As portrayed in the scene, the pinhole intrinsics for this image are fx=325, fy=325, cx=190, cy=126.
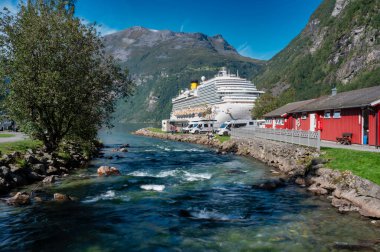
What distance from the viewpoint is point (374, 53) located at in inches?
5172

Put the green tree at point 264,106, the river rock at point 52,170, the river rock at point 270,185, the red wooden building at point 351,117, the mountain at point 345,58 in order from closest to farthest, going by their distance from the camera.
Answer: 1. the river rock at point 270,185
2. the river rock at point 52,170
3. the red wooden building at point 351,117
4. the green tree at point 264,106
5. the mountain at point 345,58

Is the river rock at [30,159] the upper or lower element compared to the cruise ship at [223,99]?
lower

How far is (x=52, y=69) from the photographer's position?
2606cm

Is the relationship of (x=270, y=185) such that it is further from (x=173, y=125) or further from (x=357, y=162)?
(x=173, y=125)

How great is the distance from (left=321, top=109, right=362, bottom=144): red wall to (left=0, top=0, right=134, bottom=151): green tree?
21.8m

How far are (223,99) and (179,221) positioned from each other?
309 feet

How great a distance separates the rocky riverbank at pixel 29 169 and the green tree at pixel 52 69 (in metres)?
2.54

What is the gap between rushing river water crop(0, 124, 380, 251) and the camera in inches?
463

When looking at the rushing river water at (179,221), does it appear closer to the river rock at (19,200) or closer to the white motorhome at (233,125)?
the river rock at (19,200)

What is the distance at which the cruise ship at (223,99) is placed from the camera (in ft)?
322

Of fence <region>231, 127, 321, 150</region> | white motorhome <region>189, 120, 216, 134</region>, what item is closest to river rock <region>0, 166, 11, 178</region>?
fence <region>231, 127, 321, 150</region>

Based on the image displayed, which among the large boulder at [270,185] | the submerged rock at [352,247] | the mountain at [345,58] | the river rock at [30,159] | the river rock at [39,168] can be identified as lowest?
the submerged rock at [352,247]

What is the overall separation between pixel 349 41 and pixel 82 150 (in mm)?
149943

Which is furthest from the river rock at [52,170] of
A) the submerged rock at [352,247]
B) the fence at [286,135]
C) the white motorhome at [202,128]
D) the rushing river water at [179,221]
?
the white motorhome at [202,128]
